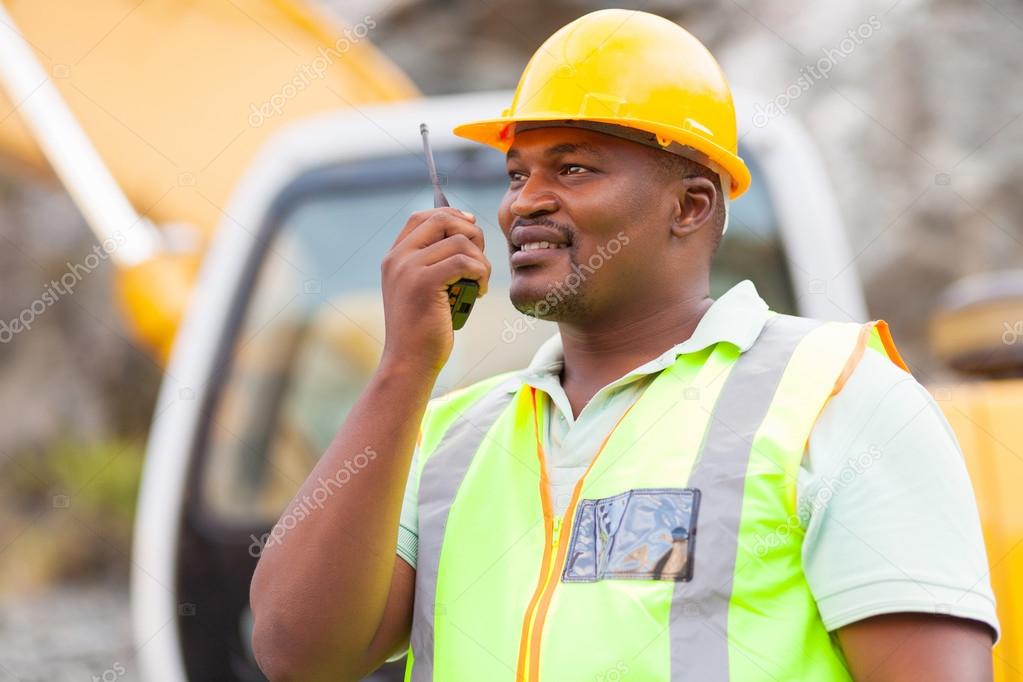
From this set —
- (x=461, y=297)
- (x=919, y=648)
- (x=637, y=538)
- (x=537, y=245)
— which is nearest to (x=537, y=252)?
(x=537, y=245)

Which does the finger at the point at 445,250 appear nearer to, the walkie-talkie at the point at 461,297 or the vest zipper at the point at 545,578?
the walkie-talkie at the point at 461,297

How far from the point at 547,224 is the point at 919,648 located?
93 cm

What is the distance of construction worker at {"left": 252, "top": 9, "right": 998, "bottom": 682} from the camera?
72.9 inches

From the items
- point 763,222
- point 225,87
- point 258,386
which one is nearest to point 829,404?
point 763,222

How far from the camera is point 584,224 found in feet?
7.48

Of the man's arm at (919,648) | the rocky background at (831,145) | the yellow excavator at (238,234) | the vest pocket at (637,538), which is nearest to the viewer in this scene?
the man's arm at (919,648)

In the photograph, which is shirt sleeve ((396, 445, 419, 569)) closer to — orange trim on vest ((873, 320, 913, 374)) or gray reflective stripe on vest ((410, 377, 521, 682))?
gray reflective stripe on vest ((410, 377, 521, 682))

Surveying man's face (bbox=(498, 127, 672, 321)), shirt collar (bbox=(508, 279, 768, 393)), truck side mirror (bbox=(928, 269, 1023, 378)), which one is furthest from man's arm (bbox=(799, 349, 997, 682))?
truck side mirror (bbox=(928, 269, 1023, 378))

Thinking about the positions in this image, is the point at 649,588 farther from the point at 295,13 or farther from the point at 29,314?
the point at 29,314

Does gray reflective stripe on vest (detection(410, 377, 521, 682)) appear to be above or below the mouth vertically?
below

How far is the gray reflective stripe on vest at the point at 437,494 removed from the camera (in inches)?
85.4

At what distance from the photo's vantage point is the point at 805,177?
469cm

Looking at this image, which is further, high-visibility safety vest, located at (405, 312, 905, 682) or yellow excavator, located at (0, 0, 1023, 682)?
yellow excavator, located at (0, 0, 1023, 682)

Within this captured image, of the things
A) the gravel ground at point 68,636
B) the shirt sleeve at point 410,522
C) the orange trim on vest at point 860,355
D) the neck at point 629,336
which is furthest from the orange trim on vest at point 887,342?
the gravel ground at point 68,636
